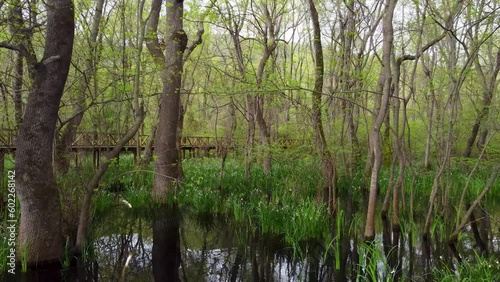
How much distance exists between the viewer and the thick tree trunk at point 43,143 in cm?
423

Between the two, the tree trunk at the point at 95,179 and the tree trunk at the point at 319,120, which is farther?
the tree trunk at the point at 319,120

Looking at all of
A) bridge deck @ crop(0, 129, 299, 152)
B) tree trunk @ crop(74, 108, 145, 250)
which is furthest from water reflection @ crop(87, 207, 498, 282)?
bridge deck @ crop(0, 129, 299, 152)

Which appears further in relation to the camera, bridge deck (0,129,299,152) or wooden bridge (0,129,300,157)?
wooden bridge (0,129,300,157)

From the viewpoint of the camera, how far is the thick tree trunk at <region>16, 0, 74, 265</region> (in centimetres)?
423

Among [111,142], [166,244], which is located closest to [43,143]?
[166,244]

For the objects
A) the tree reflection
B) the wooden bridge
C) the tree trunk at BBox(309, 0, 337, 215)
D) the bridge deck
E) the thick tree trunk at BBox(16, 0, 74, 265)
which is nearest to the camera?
the thick tree trunk at BBox(16, 0, 74, 265)

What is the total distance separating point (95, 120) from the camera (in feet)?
24.9

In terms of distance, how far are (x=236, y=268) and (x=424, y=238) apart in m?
3.39

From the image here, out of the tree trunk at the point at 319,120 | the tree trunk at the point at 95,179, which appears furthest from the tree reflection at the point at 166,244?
the tree trunk at the point at 319,120

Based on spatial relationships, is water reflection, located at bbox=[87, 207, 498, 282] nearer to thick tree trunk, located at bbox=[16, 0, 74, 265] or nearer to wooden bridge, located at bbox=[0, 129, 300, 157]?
thick tree trunk, located at bbox=[16, 0, 74, 265]

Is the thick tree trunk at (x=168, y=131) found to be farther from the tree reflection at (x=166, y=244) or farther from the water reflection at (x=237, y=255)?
the water reflection at (x=237, y=255)

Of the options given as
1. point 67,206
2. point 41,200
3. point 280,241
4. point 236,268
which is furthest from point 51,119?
point 280,241

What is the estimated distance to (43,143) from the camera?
→ 431 cm

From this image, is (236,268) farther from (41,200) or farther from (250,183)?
(250,183)
